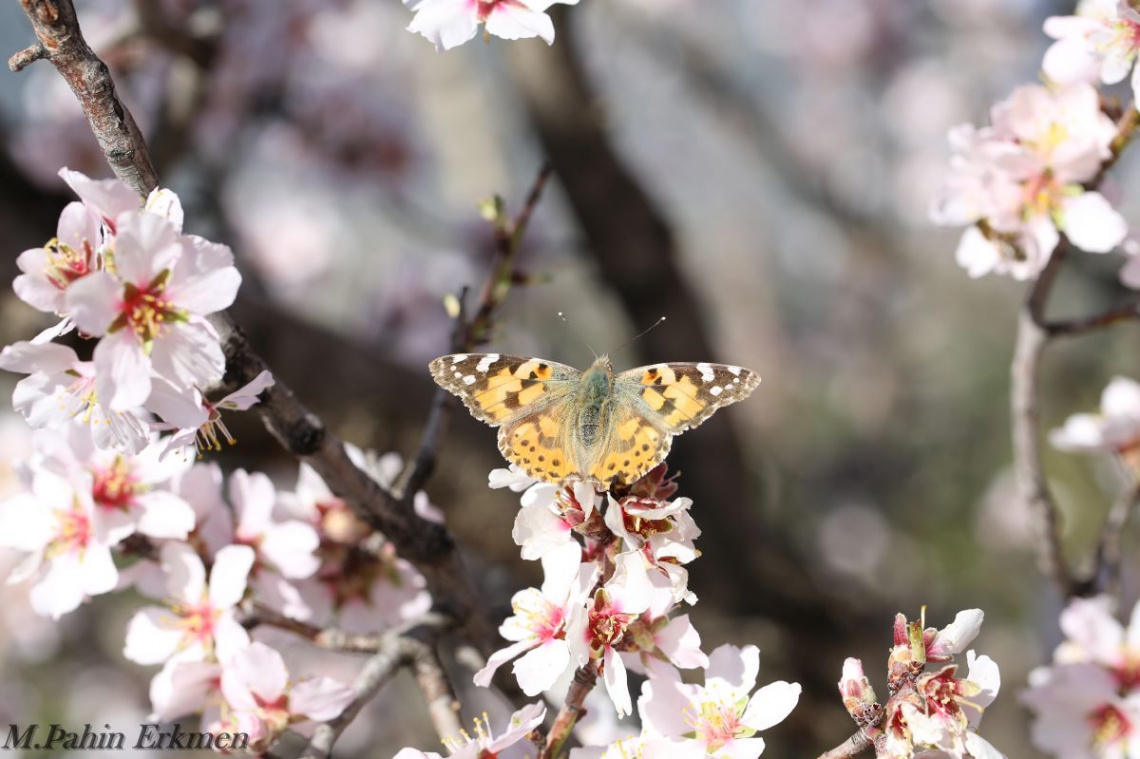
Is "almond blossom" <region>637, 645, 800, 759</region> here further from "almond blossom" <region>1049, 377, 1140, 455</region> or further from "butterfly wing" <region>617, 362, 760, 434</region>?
"almond blossom" <region>1049, 377, 1140, 455</region>

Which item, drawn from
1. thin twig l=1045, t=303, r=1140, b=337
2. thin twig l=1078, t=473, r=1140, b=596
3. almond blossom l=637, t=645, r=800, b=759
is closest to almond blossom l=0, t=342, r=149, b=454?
almond blossom l=637, t=645, r=800, b=759

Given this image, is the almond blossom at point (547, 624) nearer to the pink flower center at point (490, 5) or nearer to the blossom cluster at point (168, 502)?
the blossom cluster at point (168, 502)

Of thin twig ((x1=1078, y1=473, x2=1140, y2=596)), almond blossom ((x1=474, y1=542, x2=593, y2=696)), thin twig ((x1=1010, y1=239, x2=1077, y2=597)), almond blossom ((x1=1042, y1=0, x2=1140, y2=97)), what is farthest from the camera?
thin twig ((x1=1078, y1=473, x2=1140, y2=596))

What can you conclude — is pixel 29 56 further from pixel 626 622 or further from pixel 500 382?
pixel 626 622

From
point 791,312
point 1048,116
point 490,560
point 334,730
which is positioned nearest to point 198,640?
point 334,730

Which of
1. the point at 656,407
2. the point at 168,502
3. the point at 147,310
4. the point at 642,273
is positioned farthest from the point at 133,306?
the point at 642,273

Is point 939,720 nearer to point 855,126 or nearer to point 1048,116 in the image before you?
point 1048,116

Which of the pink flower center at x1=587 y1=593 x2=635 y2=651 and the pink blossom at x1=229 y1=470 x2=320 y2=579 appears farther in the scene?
the pink blossom at x1=229 y1=470 x2=320 y2=579
